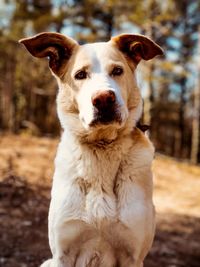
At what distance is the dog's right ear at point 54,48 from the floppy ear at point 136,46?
36 cm

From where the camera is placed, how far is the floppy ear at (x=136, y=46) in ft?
11.8

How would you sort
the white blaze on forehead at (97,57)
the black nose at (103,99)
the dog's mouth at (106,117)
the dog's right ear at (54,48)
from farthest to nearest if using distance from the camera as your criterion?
the dog's right ear at (54,48), the white blaze on forehead at (97,57), the dog's mouth at (106,117), the black nose at (103,99)

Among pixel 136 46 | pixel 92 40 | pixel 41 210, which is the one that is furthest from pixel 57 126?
pixel 136 46

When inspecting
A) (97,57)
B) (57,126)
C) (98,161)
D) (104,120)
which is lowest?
(57,126)

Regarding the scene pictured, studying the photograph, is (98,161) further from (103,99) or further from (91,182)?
(103,99)

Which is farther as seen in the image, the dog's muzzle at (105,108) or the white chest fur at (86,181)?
the white chest fur at (86,181)

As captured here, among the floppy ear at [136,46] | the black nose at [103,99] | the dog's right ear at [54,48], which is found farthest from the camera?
the floppy ear at [136,46]

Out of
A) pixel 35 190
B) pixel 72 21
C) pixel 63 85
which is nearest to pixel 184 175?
pixel 35 190

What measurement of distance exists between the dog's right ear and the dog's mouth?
57 cm

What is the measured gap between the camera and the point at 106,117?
3.20 m

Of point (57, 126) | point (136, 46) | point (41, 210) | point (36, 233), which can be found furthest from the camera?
point (57, 126)

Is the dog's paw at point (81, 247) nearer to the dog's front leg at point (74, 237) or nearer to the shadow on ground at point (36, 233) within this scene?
the dog's front leg at point (74, 237)

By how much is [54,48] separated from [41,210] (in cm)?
484

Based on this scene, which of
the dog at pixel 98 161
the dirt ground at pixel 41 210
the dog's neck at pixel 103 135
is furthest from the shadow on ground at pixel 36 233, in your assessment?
the dog's neck at pixel 103 135
